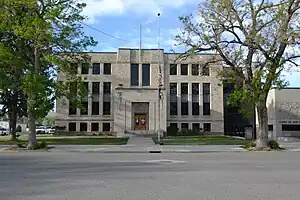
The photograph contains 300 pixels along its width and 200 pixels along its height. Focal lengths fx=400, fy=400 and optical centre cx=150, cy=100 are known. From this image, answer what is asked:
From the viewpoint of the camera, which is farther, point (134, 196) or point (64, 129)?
point (64, 129)

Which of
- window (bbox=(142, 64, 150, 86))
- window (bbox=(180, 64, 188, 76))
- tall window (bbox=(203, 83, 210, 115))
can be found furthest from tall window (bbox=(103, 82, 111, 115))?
tall window (bbox=(203, 83, 210, 115))

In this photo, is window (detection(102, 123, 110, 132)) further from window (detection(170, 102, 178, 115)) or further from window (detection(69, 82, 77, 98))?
window (detection(69, 82, 77, 98))

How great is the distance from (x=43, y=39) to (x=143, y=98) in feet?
90.1

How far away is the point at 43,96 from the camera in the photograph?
2856 centimetres

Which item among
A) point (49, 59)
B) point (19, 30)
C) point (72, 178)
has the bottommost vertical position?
point (72, 178)

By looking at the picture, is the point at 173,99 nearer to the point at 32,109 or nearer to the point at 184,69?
the point at 184,69

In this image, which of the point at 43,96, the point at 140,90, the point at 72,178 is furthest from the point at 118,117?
the point at 72,178

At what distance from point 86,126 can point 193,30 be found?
36982 mm

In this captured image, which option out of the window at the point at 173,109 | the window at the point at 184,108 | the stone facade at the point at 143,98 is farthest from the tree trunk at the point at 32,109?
the window at the point at 184,108

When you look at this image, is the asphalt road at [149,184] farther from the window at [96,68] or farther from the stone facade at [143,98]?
the window at [96,68]

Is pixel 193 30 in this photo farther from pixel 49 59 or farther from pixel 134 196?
pixel 134 196

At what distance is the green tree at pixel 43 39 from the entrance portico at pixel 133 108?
23.3m

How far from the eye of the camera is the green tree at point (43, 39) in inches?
1049

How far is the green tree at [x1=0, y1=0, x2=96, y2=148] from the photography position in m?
26.6
